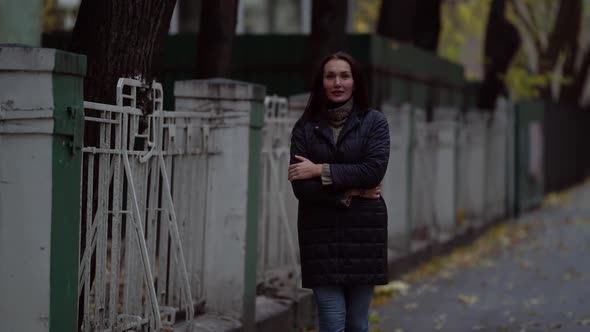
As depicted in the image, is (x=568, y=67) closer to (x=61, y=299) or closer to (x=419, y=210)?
(x=419, y=210)

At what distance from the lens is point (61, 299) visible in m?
5.93

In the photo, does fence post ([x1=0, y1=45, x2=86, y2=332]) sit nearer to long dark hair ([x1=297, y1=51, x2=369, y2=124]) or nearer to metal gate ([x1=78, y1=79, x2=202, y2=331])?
metal gate ([x1=78, y1=79, x2=202, y2=331])

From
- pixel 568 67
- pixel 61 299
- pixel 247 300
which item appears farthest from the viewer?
pixel 568 67

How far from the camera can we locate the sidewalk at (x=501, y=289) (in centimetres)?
1044

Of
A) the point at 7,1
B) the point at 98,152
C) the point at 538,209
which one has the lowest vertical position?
the point at 538,209

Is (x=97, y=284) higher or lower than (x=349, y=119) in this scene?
lower

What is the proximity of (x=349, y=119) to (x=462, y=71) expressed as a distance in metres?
15.0

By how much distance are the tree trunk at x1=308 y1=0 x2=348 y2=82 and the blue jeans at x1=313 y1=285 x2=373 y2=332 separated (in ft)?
22.2

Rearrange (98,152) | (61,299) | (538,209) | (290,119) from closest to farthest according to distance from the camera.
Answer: (61,299) < (98,152) < (290,119) < (538,209)

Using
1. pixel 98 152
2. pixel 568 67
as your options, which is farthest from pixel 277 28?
pixel 98 152

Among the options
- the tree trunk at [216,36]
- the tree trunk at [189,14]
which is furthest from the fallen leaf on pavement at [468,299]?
the tree trunk at [189,14]

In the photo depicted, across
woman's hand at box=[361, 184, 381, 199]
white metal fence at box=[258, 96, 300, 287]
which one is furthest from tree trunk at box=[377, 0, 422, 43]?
woman's hand at box=[361, 184, 381, 199]

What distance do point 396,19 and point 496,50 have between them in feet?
16.0

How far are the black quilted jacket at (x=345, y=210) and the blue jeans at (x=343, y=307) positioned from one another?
0.11 m
